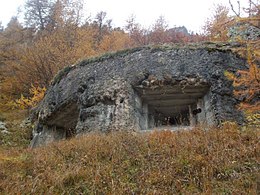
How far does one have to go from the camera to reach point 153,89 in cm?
945

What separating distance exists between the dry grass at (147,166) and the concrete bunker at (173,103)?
262 centimetres

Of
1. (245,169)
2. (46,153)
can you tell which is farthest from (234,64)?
(46,153)

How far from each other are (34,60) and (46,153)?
12.1 metres

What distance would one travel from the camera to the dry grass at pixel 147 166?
4672mm

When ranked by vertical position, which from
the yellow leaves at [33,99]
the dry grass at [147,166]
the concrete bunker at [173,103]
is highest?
the yellow leaves at [33,99]

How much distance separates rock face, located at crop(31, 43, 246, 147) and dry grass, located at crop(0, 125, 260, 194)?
2305mm

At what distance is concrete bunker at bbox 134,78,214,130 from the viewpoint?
9.27 m

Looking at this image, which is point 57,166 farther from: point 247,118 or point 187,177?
point 247,118

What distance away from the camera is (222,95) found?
891cm

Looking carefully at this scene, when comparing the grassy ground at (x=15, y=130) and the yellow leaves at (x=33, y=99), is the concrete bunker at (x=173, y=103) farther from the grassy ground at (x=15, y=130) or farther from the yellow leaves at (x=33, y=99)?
the yellow leaves at (x=33, y=99)

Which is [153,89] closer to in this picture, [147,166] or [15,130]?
[147,166]

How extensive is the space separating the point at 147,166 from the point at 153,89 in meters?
4.29

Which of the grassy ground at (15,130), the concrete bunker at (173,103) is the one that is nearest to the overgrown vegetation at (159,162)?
the concrete bunker at (173,103)

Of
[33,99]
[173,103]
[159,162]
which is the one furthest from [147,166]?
[33,99]
